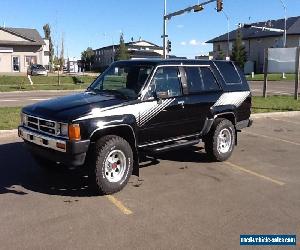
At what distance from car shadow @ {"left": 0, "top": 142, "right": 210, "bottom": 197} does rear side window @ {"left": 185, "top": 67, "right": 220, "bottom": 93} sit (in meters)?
1.45

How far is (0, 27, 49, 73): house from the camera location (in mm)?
56438

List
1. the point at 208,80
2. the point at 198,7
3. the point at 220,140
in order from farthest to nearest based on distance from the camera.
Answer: the point at 198,7, the point at 220,140, the point at 208,80

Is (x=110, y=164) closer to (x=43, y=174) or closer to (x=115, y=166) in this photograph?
(x=115, y=166)

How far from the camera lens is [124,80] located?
23.3 feet

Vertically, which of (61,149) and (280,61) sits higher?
(280,61)

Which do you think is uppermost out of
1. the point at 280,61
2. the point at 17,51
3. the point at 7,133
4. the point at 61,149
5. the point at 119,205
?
the point at 17,51

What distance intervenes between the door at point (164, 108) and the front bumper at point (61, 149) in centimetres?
116

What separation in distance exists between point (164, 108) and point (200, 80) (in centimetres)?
120

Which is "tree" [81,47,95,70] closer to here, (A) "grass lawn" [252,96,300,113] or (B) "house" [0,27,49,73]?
(B) "house" [0,27,49,73]

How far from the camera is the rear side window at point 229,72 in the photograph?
8.37 meters

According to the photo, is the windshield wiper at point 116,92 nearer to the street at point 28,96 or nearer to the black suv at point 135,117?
the black suv at point 135,117

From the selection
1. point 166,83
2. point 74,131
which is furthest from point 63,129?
point 166,83

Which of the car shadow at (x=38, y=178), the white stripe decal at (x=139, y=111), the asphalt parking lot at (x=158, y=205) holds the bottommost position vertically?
the asphalt parking lot at (x=158, y=205)

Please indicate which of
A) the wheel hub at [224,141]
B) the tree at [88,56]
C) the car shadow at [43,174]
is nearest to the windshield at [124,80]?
the car shadow at [43,174]
